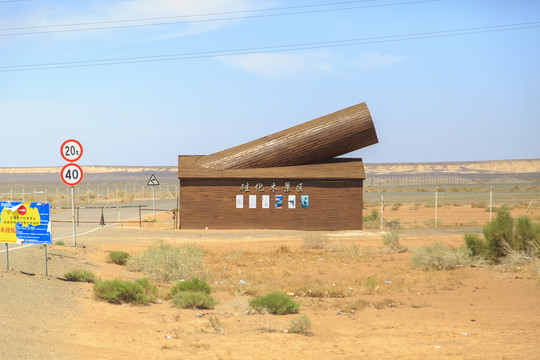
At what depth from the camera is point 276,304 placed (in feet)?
36.1

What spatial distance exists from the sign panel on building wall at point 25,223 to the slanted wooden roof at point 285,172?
16185mm

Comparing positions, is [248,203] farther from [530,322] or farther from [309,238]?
[530,322]

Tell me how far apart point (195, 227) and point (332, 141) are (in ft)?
26.1

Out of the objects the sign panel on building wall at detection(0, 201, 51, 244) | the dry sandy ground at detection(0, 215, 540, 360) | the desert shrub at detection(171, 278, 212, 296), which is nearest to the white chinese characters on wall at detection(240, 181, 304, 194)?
the dry sandy ground at detection(0, 215, 540, 360)

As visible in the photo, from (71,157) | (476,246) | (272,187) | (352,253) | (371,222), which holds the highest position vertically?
(71,157)

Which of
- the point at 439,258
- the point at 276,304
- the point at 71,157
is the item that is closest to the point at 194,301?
the point at 276,304

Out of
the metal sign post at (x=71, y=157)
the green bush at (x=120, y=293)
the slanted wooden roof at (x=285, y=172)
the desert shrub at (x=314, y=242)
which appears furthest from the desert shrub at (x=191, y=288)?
the slanted wooden roof at (x=285, y=172)

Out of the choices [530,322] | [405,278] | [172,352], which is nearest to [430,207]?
[405,278]

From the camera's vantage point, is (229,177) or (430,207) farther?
(430,207)

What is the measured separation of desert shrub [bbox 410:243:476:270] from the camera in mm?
17469

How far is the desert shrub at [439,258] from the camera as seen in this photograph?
57.3 ft

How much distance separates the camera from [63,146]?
55.3 ft

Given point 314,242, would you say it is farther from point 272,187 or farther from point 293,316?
point 293,316

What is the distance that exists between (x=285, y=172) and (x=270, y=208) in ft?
6.36
